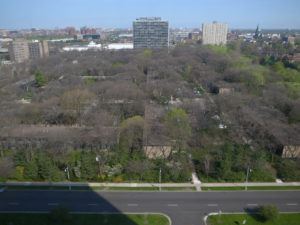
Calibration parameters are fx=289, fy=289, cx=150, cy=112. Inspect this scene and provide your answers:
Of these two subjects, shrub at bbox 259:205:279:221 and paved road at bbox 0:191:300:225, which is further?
paved road at bbox 0:191:300:225

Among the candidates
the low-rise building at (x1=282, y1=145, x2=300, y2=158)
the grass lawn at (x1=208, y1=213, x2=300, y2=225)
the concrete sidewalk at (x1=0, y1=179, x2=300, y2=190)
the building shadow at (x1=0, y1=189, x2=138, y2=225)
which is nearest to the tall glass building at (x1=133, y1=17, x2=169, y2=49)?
the low-rise building at (x1=282, y1=145, x2=300, y2=158)

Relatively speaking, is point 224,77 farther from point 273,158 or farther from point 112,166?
point 112,166

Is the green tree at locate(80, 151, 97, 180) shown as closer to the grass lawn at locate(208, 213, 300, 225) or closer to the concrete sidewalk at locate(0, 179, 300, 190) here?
the concrete sidewalk at locate(0, 179, 300, 190)

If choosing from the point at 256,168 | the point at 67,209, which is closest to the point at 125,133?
the point at 67,209

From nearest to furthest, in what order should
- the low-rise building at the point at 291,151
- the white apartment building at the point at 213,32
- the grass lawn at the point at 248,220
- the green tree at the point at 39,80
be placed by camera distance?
1. the grass lawn at the point at 248,220
2. the low-rise building at the point at 291,151
3. the green tree at the point at 39,80
4. the white apartment building at the point at 213,32

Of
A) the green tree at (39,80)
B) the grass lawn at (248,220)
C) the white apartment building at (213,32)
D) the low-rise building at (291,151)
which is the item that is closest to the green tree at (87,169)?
the grass lawn at (248,220)

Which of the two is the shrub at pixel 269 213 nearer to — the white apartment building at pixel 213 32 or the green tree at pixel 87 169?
the green tree at pixel 87 169
